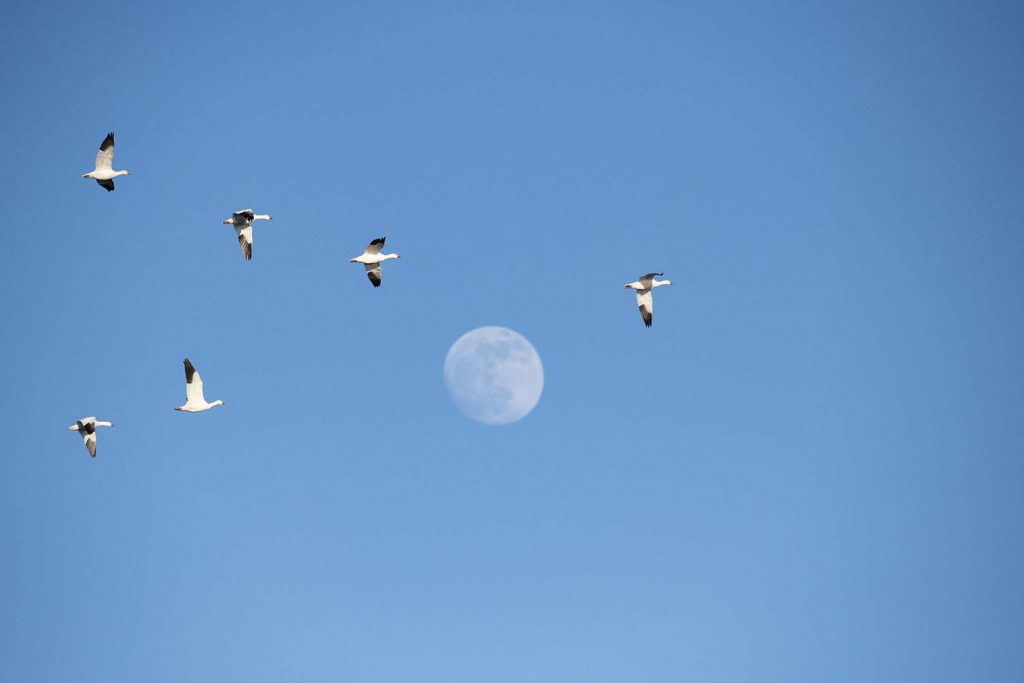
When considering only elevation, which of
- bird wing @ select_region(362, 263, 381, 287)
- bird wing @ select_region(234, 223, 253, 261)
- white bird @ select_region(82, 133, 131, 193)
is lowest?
bird wing @ select_region(362, 263, 381, 287)

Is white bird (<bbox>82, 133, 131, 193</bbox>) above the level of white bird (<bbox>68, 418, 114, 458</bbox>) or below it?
above

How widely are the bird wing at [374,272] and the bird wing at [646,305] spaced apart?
11.9 m

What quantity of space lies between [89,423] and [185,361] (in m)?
5.68

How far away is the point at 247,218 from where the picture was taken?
50.3 m

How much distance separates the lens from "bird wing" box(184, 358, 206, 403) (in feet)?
164

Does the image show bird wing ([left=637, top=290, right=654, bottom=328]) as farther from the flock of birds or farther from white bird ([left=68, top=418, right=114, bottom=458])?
white bird ([left=68, top=418, right=114, bottom=458])

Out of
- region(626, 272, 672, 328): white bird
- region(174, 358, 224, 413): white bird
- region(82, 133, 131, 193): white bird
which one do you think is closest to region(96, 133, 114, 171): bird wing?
region(82, 133, 131, 193): white bird

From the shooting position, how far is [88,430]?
51781mm

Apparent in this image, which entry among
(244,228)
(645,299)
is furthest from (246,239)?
(645,299)

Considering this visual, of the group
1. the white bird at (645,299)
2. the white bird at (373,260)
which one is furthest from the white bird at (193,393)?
the white bird at (645,299)

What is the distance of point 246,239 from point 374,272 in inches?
232

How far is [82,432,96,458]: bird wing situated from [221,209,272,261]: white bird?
11.0m

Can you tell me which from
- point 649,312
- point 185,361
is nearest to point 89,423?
point 185,361

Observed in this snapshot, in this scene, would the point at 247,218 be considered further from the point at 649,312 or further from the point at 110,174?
the point at 649,312
